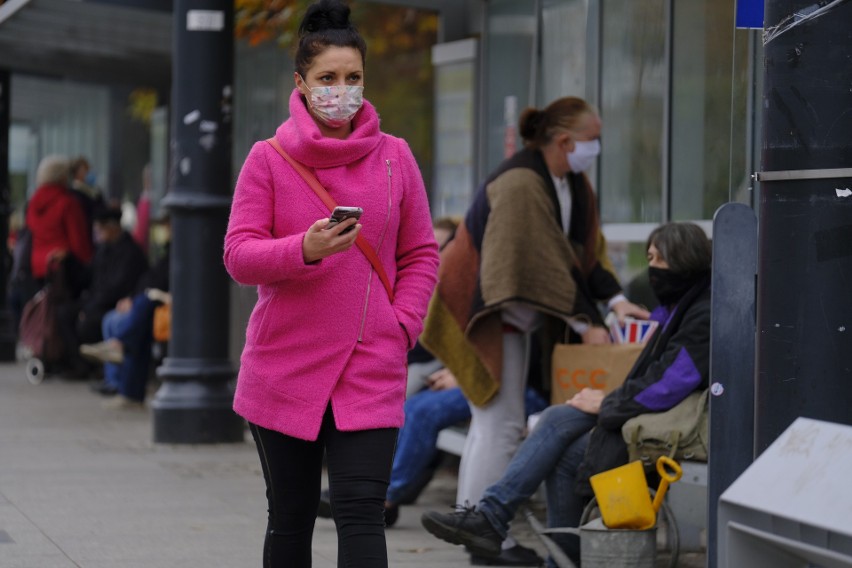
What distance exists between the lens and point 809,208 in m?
3.93

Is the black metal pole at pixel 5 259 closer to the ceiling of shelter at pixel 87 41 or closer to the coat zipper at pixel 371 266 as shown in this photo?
the ceiling of shelter at pixel 87 41

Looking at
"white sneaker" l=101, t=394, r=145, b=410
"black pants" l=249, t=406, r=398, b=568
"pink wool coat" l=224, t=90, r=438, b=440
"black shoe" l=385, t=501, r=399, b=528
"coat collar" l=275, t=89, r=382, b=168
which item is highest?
"coat collar" l=275, t=89, r=382, b=168

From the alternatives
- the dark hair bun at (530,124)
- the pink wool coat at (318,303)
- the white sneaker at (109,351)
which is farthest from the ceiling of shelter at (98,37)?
the pink wool coat at (318,303)

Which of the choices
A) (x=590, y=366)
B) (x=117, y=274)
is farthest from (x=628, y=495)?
(x=117, y=274)

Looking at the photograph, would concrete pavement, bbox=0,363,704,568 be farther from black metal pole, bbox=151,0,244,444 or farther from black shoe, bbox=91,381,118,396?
black shoe, bbox=91,381,118,396

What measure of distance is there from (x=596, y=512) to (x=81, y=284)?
31.2 ft

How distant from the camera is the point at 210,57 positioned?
9.73m

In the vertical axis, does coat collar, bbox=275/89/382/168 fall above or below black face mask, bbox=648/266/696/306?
above

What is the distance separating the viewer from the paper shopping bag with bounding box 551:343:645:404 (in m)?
6.26

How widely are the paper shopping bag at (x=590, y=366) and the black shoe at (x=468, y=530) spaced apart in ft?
2.18

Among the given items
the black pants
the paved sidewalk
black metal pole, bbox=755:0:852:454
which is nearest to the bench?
the paved sidewalk

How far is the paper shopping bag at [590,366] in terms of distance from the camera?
6258 mm

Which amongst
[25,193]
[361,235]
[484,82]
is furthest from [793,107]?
[25,193]

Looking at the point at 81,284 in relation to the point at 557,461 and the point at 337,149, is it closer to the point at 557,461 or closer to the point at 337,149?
the point at 557,461
